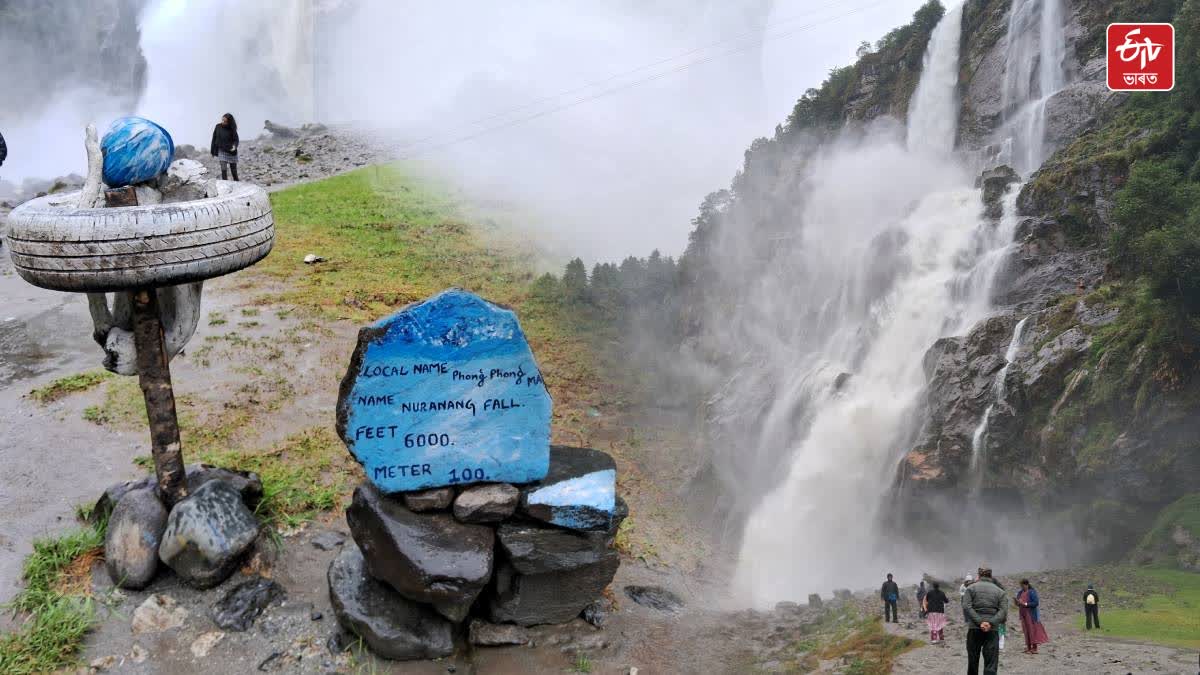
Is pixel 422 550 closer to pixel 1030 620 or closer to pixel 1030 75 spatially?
pixel 1030 620

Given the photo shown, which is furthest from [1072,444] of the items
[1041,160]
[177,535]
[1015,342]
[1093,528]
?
[177,535]

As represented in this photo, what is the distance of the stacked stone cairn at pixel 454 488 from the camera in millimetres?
6730

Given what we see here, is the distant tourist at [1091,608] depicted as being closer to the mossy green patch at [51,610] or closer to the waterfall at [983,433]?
the waterfall at [983,433]

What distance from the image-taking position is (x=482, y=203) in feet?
72.0

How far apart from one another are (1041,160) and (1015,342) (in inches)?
245

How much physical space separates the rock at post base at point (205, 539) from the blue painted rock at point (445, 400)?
1.33m

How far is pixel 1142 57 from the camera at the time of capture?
50.0 ft

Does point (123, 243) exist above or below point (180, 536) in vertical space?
above

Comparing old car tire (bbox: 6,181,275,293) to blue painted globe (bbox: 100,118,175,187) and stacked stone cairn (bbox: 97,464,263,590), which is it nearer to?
blue painted globe (bbox: 100,118,175,187)

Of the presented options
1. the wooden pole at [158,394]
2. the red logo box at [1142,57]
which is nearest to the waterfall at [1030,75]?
the red logo box at [1142,57]

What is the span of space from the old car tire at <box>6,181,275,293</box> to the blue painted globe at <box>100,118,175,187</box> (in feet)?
1.50

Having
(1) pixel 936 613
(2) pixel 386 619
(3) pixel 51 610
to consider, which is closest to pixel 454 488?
(2) pixel 386 619

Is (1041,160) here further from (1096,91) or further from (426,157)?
(426,157)

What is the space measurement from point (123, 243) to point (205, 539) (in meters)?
2.49
